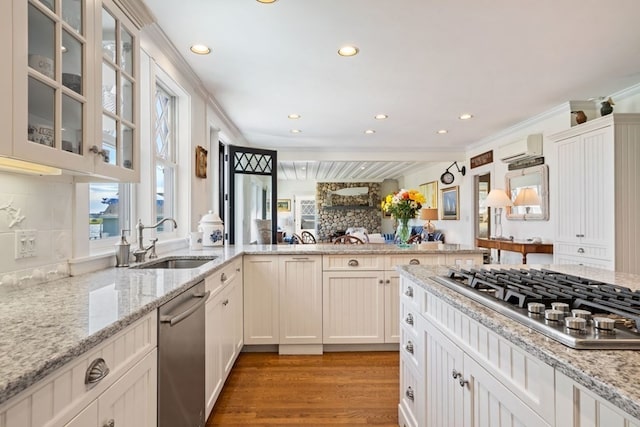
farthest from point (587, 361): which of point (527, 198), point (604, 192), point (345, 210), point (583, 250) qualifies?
point (345, 210)

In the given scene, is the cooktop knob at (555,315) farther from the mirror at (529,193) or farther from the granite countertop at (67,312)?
the mirror at (529,193)

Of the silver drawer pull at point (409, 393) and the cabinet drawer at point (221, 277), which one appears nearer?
the silver drawer pull at point (409, 393)

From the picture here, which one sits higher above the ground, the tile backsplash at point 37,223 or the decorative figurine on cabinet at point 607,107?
the decorative figurine on cabinet at point 607,107

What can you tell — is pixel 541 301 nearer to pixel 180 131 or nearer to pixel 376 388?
pixel 376 388

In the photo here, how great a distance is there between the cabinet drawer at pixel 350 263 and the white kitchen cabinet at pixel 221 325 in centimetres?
75

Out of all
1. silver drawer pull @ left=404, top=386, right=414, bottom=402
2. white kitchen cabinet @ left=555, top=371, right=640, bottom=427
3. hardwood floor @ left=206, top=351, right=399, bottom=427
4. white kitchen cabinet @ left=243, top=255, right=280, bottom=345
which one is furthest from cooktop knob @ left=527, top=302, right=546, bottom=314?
white kitchen cabinet @ left=243, top=255, right=280, bottom=345

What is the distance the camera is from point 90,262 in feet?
5.89

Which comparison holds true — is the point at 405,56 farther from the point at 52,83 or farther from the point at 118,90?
the point at 52,83

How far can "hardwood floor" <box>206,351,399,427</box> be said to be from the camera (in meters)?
2.11

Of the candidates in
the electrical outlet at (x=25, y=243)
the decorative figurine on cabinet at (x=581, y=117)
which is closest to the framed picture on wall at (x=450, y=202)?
the decorative figurine on cabinet at (x=581, y=117)

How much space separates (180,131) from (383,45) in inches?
75.9

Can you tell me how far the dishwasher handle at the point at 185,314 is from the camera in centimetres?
132

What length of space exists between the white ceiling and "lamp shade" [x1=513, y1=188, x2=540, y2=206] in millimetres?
990

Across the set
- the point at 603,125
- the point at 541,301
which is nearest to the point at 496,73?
the point at 603,125
